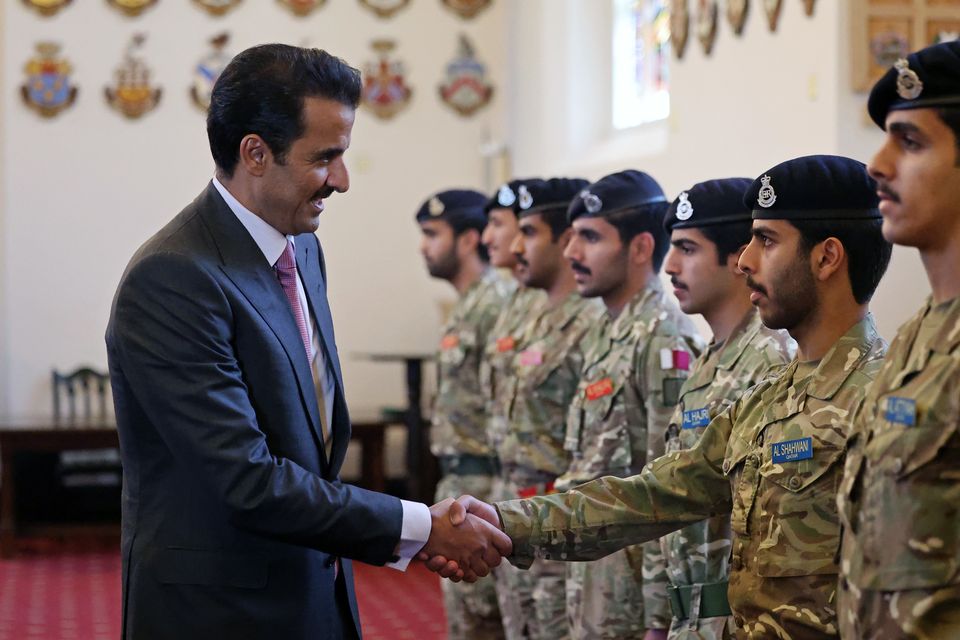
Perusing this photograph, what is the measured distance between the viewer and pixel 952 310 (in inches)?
69.9

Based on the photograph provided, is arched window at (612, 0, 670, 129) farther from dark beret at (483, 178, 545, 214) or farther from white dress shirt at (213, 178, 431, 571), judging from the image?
white dress shirt at (213, 178, 431, 571)

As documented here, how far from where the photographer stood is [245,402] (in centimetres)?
230

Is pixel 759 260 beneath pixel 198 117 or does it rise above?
beneath

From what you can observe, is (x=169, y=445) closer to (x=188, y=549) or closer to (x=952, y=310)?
(x=188, y=549)

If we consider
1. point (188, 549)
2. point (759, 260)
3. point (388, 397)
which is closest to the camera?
point (188, 549)

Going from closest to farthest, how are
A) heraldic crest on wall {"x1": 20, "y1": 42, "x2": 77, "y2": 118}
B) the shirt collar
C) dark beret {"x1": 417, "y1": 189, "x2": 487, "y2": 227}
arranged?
the shirt collar, dark beret {"x1": 417, "y1": 189, "x2": 487, "y2": 227}, heraldic crest on wall {"x1": 20, "y1": 42, "x2": 77, "y2": 118}

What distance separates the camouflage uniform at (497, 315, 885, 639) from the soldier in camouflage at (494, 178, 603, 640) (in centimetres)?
163

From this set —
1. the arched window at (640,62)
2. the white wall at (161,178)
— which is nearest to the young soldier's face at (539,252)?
the arched window at (640,62)

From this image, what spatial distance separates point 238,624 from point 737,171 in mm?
4055

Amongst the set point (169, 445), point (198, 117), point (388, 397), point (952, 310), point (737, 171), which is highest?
point (198, 117)

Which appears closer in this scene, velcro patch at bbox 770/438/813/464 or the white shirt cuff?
velcro patch at bbox 770/438/813/464

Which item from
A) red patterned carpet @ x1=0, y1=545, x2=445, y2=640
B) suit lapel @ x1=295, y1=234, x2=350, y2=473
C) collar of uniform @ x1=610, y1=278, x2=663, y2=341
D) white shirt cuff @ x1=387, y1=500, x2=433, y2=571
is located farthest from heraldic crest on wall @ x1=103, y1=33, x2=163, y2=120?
white shirt cuff @ x1=387, y1=500, x2=433, y2=571

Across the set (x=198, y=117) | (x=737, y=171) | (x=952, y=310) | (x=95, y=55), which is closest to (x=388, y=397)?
(x=198, y=117)

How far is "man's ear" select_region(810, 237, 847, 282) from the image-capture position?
2.40m
